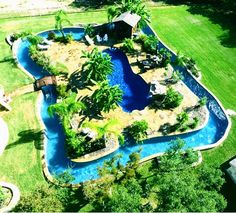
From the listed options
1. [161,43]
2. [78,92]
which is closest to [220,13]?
[161,43]

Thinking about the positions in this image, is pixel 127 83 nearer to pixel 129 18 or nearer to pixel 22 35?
pixel 129 18

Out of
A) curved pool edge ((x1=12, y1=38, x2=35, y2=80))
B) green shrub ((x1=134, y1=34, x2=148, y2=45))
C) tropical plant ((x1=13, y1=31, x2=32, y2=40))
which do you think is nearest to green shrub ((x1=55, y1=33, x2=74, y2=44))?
tropical plant ((x1=13, y1=31, x2=32, y2=40))

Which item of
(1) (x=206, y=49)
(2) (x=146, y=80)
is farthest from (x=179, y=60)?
(1) (x=206, y=49)

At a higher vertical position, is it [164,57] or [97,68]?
[97,68]

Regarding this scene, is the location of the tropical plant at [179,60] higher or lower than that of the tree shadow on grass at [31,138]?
higher

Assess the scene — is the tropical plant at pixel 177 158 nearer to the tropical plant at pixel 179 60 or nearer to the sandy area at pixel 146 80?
the sandy area at pixel 146 80

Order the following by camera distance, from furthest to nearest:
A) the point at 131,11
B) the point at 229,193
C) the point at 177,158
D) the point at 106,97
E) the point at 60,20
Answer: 1. the point at 131,11
2. the point at 60,20
3. the point at 106,97
4. the point at 229,193
5. the point at 177,158

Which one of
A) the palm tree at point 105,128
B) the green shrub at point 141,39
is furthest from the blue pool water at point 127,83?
the palm tree at point 105,128

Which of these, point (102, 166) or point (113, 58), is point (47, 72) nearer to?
point (113, 58)
